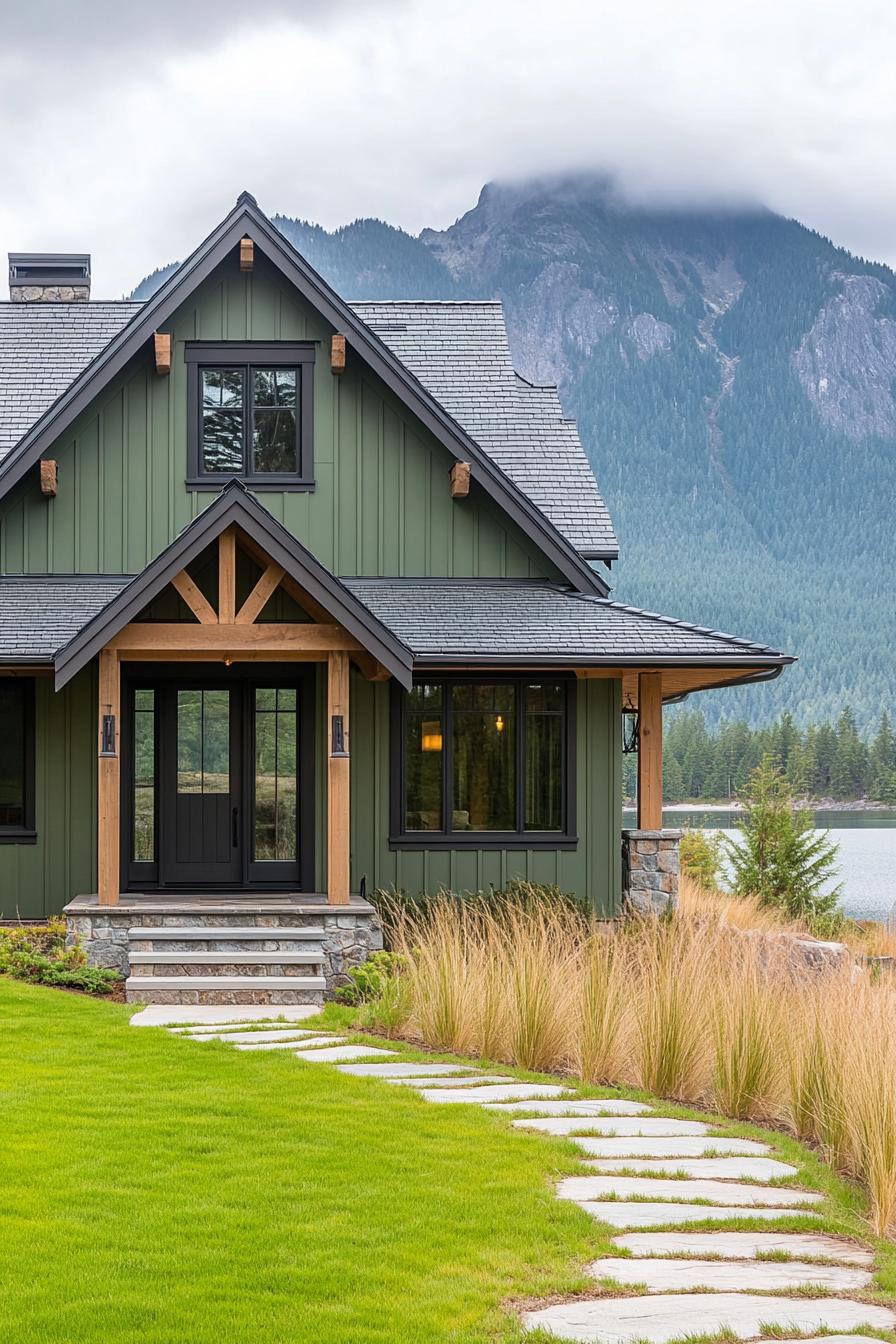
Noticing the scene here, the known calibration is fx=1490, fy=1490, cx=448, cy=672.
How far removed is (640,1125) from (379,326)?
1225cm

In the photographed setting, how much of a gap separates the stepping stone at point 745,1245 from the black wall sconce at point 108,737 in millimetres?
7772

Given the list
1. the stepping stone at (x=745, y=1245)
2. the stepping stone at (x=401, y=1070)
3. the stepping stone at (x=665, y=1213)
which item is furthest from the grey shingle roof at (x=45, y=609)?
the stepping stone at (x=745, y=1245)

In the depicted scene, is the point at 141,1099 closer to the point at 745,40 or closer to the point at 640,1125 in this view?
the point at 640,1125

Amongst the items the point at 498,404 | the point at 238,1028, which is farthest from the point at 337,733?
the point at 498,404

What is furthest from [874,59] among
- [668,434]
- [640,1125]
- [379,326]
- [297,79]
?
[640,1125]

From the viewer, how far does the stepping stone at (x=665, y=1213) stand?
234 inches

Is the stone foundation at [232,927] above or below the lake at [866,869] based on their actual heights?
above

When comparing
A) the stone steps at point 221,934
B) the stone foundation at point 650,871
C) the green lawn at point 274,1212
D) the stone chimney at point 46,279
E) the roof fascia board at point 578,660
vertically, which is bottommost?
the green lawn at point 274,1212

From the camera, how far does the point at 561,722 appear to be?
48.3 feet

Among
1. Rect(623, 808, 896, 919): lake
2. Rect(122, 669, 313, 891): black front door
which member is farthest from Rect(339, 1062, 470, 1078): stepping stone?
Rect(623, 808, 896, 919): lake

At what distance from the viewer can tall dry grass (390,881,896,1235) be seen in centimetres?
688

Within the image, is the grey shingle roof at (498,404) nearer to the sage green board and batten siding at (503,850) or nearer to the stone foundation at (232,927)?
the sage green board and batten siding at (503,850)

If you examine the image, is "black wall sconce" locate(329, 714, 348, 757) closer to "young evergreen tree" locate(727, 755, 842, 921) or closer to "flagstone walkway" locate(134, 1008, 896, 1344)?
"flagstone walkway" locate(134, 1008, 896, 1344)

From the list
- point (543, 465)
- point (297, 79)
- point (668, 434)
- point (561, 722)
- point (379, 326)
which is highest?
point (297, 79)
